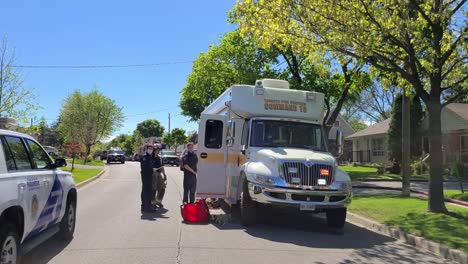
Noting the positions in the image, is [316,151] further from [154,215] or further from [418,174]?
[418,174]

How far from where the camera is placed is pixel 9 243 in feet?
19.2

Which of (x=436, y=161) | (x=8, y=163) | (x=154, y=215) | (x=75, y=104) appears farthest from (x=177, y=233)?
(x=75, y=104)

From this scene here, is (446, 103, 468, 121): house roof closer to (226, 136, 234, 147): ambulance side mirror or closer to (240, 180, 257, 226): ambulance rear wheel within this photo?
(226, 136, 234, 147): ambulance side mirror

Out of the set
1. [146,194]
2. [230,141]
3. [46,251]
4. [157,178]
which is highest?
[230,141]

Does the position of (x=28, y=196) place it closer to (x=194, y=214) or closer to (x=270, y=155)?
(x=270, y=155)

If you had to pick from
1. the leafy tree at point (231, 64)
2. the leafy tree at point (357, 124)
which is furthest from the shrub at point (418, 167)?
the leafy tree at point (357, 124)

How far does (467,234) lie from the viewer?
31.2ft

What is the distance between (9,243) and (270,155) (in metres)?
5.83

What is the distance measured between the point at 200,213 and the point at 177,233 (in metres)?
1.67

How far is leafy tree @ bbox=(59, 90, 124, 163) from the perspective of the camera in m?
58.6

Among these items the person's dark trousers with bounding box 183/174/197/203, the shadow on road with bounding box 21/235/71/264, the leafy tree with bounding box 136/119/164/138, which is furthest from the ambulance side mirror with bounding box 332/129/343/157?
the leafy tree with bounding box 136/119/164/138

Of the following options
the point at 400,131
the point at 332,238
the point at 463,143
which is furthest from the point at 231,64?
the point at 332,238

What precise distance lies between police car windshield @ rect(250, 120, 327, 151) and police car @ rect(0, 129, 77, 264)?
4.42 metres

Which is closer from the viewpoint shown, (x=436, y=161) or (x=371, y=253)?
(x=371, y=253)
